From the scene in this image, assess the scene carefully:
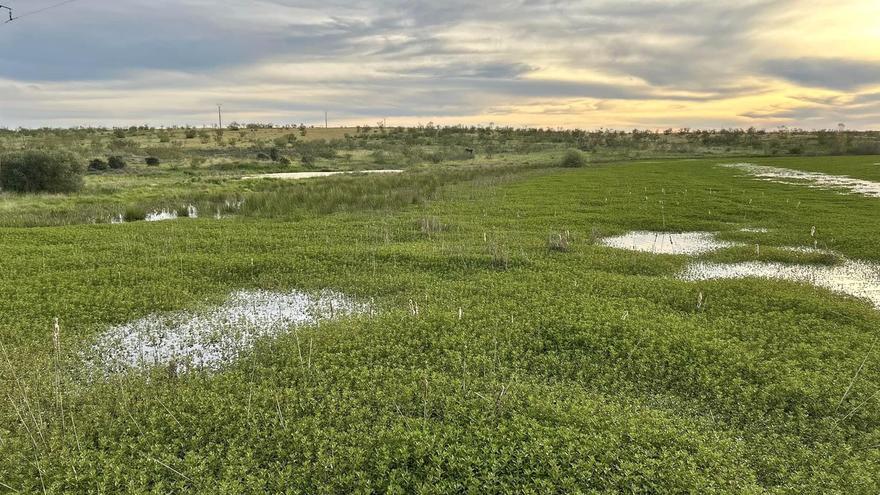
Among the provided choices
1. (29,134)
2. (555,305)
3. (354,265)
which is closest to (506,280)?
(555,305)

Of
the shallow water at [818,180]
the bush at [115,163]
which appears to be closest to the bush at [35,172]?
the bush at [115,163]

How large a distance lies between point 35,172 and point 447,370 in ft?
101

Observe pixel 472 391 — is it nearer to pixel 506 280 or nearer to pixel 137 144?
pixel 506 280

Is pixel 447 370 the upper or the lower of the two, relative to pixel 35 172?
lower

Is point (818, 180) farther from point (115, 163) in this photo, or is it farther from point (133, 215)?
point (115, 163)

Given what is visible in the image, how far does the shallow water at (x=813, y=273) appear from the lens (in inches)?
467

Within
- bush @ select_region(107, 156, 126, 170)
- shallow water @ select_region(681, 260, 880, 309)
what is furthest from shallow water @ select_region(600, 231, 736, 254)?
bush @ select_region(107, 156, 126, 170)

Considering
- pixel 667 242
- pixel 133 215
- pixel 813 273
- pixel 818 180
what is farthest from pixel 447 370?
pixel 818 180

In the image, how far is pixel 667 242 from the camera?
57.0ft

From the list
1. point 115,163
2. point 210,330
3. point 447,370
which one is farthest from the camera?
point 115,163

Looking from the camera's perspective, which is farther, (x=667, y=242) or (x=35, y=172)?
(x=35, y=172)

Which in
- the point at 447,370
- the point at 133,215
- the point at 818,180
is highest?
the point at 818,180

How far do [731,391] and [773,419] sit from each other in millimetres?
624

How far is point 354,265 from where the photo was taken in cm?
1307
